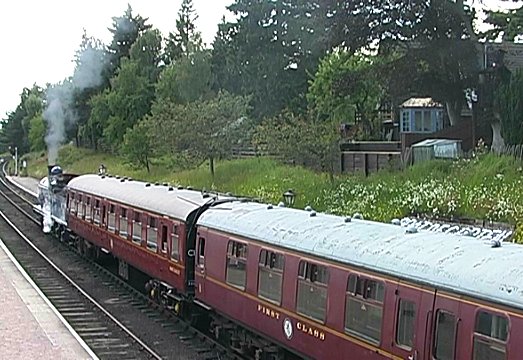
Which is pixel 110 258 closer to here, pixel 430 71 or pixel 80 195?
pixel 80 195

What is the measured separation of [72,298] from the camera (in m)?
23.6

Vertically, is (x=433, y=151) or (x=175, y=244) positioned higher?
(x=433, y=151)

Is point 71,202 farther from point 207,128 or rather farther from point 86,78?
point 86,78

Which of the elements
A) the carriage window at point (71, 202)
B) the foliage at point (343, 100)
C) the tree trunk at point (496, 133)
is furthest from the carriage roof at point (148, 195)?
the foliage at point (343, 100)

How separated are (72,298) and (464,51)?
A: 21.1 meters

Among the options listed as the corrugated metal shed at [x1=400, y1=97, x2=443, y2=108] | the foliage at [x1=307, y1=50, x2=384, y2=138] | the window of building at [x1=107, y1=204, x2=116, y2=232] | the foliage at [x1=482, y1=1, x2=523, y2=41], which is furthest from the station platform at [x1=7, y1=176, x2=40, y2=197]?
the window of building at [x1=107, y1=204, x2=116, y2=232]

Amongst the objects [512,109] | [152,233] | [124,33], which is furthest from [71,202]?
[124,33]

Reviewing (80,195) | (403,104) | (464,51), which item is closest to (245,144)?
(403,104)

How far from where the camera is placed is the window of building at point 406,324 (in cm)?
996

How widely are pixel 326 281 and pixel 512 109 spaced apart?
961 inches

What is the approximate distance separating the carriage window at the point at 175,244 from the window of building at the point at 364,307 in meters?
7.54

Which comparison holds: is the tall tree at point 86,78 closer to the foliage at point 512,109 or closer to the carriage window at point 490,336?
the foliage at point 512,109

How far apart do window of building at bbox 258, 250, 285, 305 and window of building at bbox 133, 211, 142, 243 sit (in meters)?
7.99

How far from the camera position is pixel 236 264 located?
601 inches
